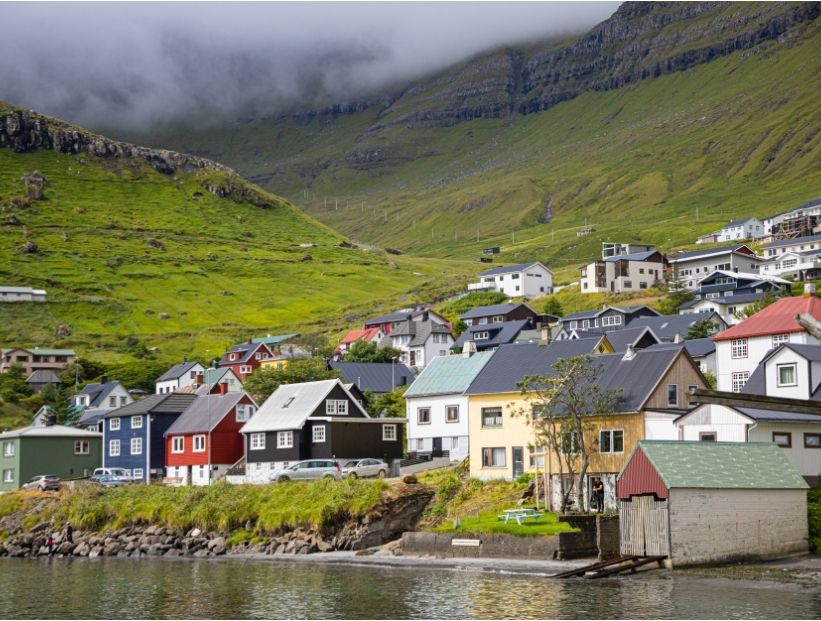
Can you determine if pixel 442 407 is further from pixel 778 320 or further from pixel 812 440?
pixel 812 440

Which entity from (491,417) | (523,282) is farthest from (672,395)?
(523,282)

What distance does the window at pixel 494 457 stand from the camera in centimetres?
6312

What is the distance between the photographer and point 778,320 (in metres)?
81.2

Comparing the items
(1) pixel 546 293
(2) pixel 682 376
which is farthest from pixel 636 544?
(1) pixel 546 293

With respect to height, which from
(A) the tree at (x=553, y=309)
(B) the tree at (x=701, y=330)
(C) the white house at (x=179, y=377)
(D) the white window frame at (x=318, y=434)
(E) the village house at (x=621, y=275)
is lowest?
(D) the white window frame at (x=318, y=434)

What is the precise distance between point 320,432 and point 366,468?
6847mm

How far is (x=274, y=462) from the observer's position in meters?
79.8

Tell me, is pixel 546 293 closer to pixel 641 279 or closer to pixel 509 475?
pixel 641 279

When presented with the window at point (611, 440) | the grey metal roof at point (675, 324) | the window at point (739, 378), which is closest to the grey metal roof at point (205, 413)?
the window at point (611, 440)

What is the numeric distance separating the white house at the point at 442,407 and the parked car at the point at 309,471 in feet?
24.0

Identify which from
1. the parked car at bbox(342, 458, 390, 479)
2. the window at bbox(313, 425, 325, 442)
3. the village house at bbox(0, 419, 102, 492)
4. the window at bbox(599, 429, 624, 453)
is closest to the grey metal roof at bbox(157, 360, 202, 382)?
the village house at bbox(0, 419, 102, 492)

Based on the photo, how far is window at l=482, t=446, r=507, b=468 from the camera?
63.1m

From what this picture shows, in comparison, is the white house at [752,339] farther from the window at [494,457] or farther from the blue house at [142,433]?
the blue house at [142,433]

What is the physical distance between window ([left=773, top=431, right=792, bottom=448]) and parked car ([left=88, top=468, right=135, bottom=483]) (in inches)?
2036
